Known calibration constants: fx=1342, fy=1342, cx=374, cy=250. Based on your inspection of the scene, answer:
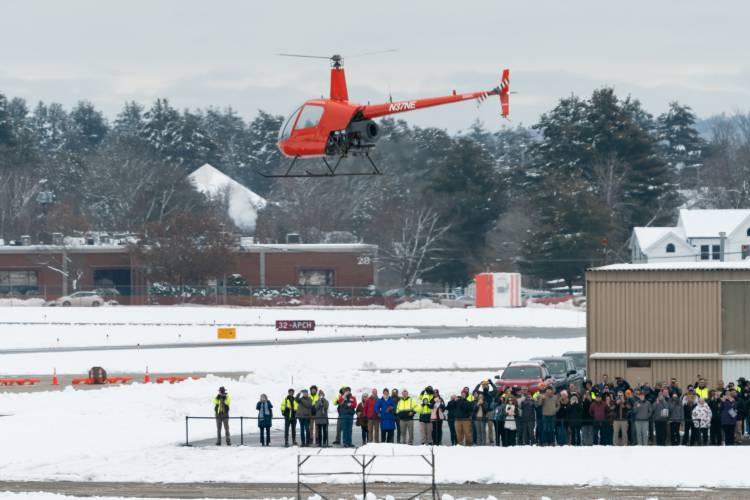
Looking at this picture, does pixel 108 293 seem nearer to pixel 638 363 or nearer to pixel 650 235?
pixel 650 235

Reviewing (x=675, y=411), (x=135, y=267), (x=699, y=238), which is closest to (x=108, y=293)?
(x=135, y=267)

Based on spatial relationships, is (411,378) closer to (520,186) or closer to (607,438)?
(607,438)

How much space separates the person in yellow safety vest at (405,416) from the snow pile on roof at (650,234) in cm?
8084

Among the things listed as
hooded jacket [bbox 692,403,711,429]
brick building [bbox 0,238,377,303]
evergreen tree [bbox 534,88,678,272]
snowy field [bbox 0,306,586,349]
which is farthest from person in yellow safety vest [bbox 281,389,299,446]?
evergreen tree [bbox 534,88,678,272]

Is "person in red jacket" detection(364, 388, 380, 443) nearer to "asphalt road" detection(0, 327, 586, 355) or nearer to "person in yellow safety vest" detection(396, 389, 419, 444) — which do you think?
"person in yellow safety vest" detection(396, 389, 419, 444)

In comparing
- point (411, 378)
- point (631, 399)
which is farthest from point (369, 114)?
point (631, 399)

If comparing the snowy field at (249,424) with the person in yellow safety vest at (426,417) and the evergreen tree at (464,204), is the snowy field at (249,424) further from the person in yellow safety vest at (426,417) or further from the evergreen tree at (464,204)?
the evergreen tree at (464,204)

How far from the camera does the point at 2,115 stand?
17875 cm

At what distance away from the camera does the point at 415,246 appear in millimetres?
130750

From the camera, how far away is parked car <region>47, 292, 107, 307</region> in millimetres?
110312

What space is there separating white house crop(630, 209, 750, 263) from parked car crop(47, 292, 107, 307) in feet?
148

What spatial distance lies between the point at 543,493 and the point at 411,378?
24632 millimetres

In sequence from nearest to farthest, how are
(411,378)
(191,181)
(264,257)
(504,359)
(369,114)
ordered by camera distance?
(369,114), (411,378), (504,359), (264,257), (191,181)

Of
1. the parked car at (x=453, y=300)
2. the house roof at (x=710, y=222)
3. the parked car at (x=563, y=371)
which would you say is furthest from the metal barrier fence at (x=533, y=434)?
the house roof at (x=710, y=222)
